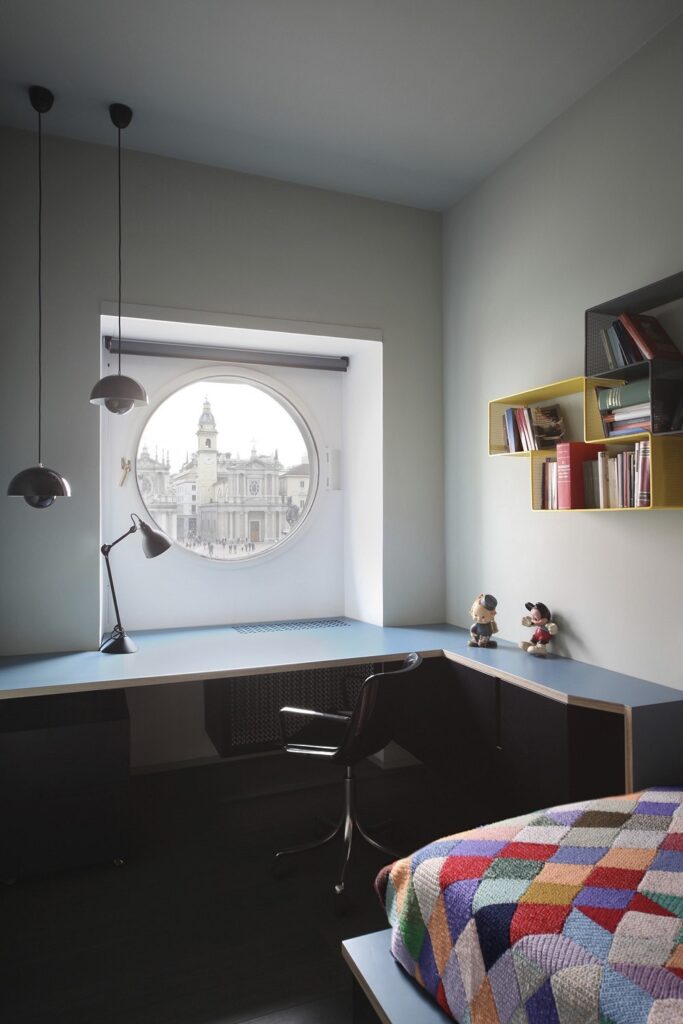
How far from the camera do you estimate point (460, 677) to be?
9.57 ft

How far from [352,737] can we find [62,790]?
115 cm

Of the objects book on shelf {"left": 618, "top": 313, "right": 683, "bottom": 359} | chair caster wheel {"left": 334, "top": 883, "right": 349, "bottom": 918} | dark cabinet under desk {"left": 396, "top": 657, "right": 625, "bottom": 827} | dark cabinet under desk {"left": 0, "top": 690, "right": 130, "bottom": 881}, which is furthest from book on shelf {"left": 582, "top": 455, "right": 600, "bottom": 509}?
dark cabinet under desk {"left": 0, "top": 690, "right": 130, "bottom": 881}

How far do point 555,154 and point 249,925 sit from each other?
3284 millimetres

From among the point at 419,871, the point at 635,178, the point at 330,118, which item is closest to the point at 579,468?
the point at 635,178

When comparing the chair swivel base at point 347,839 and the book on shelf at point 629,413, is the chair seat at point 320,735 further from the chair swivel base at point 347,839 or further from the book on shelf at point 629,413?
the book on shelf at point 629,413

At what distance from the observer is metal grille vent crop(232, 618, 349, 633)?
3579 mm

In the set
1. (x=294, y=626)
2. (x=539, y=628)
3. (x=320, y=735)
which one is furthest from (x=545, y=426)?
(x=294, y=626)

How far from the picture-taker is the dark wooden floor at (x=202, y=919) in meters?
1.96

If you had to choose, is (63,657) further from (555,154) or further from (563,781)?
(555,154)

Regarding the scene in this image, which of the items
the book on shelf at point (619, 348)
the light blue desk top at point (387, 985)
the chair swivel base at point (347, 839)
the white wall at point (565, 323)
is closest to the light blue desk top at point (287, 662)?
the white wall at point (565, 323)

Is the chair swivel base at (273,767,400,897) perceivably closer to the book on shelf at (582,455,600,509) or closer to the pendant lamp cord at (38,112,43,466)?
the book on shelf at (582,455,600,509)

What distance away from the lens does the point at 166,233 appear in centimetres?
322

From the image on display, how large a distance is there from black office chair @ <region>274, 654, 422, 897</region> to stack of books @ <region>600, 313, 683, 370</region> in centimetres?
133

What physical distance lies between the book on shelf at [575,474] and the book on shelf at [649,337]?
17.3 inches
